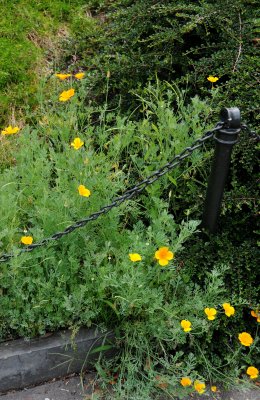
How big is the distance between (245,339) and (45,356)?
0.97 meters

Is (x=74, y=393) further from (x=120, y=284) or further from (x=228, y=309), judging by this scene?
(x=228, y=309)

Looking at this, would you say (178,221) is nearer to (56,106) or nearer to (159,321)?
(159,321)

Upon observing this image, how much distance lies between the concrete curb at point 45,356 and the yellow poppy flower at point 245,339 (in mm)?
632

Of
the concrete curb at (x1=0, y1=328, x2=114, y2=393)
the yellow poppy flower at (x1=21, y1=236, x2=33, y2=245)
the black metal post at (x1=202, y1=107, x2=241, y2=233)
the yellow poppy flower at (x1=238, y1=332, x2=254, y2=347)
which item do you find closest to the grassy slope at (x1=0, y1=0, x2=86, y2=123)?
the yellow poppy flower at (x1=21, y1=236, x2=33, y2=245)

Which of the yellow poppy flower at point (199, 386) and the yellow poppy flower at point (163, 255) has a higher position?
the yellow poppy flower at point (163, 255)

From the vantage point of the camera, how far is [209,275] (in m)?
2.72

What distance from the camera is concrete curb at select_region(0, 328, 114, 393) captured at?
264 cm

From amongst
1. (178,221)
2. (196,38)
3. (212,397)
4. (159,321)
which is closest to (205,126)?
(178,221)

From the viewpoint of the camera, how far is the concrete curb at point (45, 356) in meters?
2.64

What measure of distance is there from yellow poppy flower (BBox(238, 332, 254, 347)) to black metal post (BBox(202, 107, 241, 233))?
1.82 ft

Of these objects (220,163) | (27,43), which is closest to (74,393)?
(220,163)

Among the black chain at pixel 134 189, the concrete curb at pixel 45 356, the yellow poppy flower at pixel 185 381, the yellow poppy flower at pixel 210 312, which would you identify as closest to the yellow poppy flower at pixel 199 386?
the yellow poppy flower at pixel 185 381

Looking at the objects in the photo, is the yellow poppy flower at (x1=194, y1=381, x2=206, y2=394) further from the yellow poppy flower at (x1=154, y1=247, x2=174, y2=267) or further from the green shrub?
the yellow poppy flower at (x1=154, y1=247, x2=174, y2=267)

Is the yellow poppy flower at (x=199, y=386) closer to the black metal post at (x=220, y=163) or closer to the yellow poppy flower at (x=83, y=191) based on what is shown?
the black metal post at (x=220, y=163)
